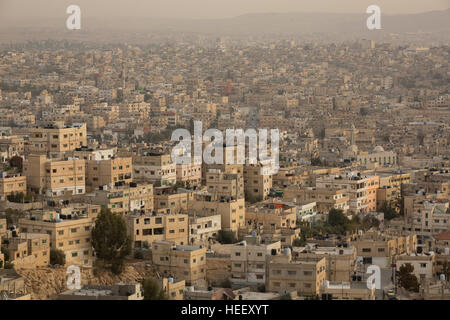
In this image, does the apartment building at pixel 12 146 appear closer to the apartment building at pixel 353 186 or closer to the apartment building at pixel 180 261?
the apartment building at pixel 353 186

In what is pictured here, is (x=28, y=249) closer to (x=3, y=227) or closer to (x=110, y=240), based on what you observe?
(x=3, y=227)

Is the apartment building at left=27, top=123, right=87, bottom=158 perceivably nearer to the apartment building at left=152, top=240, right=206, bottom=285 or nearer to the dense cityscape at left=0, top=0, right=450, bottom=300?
the dense cityscape at left=0, top=0, right=450, bottom=300

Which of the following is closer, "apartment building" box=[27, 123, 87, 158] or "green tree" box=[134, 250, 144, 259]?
"green tree" box=[134, 250, 144, 259]

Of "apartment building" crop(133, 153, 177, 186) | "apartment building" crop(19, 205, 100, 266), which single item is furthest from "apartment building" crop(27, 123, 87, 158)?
"apartment building" crop(19, 205, 100, 266)

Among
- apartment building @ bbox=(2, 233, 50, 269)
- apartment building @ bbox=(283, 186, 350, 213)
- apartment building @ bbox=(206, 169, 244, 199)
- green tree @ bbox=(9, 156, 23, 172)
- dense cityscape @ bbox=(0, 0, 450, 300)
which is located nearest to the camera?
dense cityscape @ bbox=(0, 0, 450, 300)
